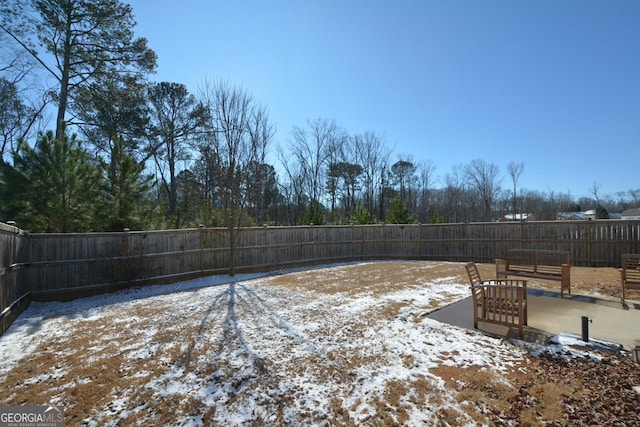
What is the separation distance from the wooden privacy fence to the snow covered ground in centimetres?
81

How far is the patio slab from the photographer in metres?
4.07

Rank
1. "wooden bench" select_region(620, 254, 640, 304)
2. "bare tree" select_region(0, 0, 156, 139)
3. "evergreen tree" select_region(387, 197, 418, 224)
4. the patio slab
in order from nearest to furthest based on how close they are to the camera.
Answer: the patio slab → "wooden bench" select_region(620, 254, 640, 304) → "bare tree" select_region(0, 0, 156, 139) → "evergreen tree" select_region(387, 197, 418, 224)

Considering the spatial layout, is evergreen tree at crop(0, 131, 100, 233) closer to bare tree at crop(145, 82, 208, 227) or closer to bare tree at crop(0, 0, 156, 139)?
bare tree at crop(0, 0, 156, 139)

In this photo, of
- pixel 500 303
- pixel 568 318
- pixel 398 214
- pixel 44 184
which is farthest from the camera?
pixel 398 214

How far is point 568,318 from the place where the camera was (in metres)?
4.74

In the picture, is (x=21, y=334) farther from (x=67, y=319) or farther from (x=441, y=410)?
(x=441, y=410)

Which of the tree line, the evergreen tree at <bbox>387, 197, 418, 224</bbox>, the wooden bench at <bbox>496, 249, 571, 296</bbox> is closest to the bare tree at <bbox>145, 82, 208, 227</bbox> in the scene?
the tree line

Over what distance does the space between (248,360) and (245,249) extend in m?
6.99

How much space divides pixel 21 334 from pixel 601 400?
305 inches

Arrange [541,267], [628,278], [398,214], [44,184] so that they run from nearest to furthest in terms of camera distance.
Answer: [628,278] < [44,184] < [541,267] < [398,214]

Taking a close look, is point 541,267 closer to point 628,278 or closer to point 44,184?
point 628,278

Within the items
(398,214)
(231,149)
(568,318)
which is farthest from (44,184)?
(398,214)

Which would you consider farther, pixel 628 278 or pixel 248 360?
pixel 628 278

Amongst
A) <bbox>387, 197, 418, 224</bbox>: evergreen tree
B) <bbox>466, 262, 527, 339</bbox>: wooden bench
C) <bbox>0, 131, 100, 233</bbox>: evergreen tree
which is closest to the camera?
<bbox>466, 262, 527, 339</bbox>: wooden bench
